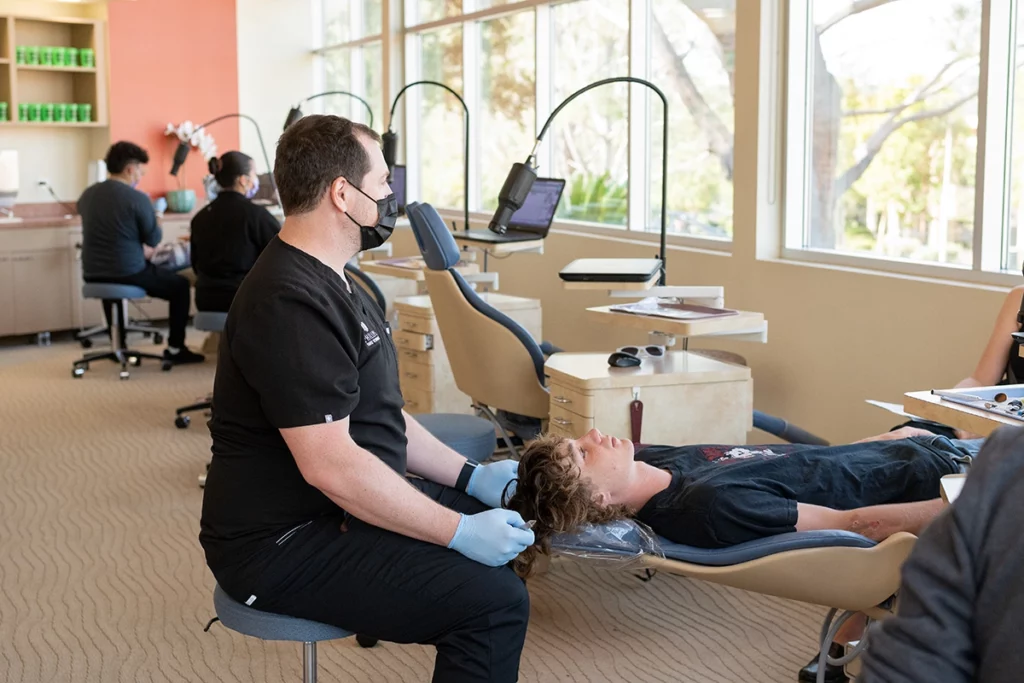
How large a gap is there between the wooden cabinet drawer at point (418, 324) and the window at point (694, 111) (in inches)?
55.0

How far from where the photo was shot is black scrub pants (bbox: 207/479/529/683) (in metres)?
1.99

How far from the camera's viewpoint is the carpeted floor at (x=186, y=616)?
9.45ft

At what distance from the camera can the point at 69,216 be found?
816cm

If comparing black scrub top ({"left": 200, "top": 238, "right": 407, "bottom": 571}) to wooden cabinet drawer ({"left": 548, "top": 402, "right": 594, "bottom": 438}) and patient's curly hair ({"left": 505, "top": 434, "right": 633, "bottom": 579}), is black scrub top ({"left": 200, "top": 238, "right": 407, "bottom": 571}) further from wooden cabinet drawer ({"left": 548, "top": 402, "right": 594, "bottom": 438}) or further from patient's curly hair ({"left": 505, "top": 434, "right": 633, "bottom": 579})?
wooden cabinet drawer ({"left": 548, "top": 402, "right": 594, "bottom": 438})

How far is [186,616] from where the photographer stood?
3219 millimetres

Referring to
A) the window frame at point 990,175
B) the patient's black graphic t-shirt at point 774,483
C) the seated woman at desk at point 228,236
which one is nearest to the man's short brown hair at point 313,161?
the patient's black graphic t-shirt at point 774,483

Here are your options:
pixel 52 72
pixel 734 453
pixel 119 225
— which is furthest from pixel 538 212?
Result: pixel 52 72

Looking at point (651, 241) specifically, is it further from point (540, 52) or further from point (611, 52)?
point (540, 52)

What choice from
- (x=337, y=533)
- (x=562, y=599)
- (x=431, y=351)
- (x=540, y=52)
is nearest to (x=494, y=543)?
(x=337, y=533)

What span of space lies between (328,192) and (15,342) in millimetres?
6442

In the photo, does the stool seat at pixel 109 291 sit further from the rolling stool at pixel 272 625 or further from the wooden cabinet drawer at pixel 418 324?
the rolling stool at pixel 272 625

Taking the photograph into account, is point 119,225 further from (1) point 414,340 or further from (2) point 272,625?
(2) point 272,625

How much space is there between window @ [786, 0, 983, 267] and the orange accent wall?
5.35 m

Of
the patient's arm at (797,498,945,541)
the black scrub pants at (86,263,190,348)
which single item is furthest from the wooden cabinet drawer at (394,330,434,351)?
the patient's arm at (797,498,945,541)
